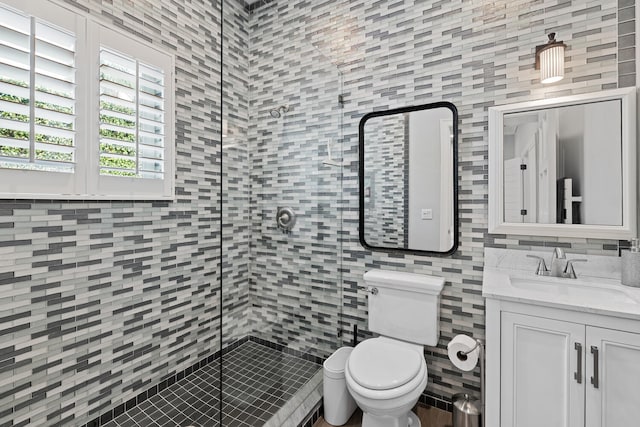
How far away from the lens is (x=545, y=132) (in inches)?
63.1

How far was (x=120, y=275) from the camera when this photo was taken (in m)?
1.75

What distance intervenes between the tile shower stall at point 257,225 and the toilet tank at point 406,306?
0.16m

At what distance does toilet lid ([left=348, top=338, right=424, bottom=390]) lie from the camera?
138cm

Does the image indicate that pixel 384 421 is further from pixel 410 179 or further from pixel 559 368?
pixel 410 179

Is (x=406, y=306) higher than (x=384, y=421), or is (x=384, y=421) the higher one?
(x=406, y=306)

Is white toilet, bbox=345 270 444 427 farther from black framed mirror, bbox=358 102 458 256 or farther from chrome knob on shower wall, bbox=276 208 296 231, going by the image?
chrome knob on shower wall, bbox=276 208 296 231

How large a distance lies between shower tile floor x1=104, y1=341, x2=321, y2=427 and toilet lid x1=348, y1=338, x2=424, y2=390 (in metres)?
0.39

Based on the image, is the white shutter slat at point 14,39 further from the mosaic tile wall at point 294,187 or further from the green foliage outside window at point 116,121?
the mosaic tile wall at point 294,187

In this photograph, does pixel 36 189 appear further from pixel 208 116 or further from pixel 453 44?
pixel 453 44

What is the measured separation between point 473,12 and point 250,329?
213 cm

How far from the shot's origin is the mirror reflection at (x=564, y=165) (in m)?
1.47

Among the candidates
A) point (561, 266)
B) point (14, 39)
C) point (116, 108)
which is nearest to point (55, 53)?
point (14, 39)

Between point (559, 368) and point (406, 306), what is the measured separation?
2.41 feet

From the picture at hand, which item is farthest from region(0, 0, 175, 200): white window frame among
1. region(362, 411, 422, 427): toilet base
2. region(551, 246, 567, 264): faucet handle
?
region(551, 246, 567, 264): faucet handle
